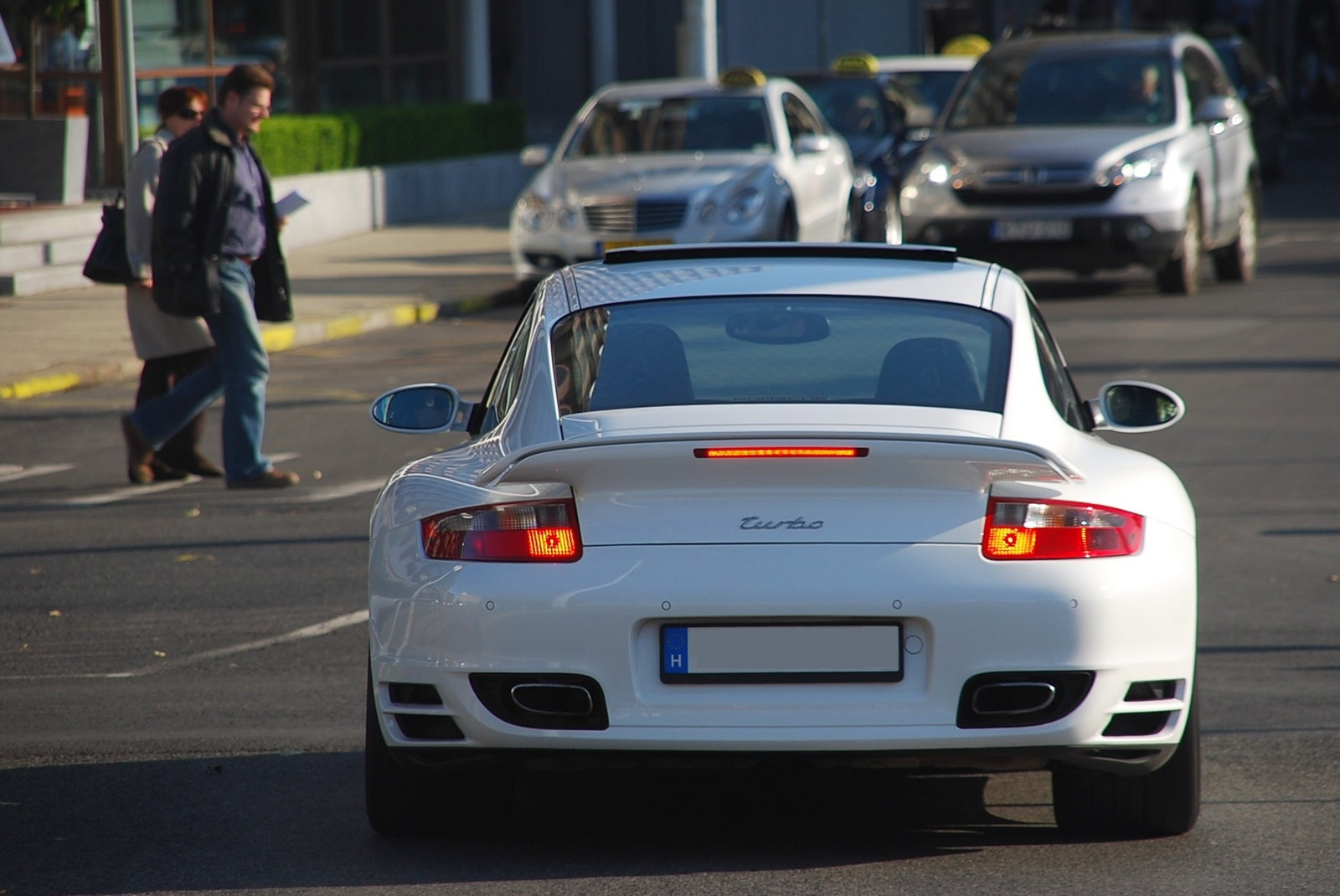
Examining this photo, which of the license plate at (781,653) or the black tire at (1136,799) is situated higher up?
the license plate at (781,653)

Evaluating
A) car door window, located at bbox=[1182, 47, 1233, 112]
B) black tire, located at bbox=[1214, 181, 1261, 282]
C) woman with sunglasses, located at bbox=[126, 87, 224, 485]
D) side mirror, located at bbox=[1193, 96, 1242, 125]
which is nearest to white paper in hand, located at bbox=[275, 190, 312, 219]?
woman with sunglasses, located at bbox=[126, 87, 224, 485]

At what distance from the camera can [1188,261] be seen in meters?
17.7

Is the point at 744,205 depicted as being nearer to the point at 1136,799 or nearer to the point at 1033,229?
the point at 1033,229

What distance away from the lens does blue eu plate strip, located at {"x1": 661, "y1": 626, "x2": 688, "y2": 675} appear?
4.61 metres

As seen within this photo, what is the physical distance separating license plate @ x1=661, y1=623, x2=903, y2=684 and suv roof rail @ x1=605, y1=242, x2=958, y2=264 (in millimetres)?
1628

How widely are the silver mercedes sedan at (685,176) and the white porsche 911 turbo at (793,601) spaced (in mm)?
11626

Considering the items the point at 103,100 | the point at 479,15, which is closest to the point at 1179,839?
the point at 103,100

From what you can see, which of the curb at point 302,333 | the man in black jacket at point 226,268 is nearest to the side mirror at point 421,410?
the man in black jacket at point 226,268

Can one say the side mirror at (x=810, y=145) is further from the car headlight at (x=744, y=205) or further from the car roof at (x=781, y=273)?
the car roof at (x=781, y=273)

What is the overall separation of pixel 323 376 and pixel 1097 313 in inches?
236

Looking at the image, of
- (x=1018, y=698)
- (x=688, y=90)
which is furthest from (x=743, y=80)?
(x=1018, y=698)

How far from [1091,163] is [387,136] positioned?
10.6 metres

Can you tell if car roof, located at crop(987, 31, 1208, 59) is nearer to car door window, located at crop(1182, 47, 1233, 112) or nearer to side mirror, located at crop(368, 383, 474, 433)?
car door window, located at crop(1182, 47, 1233, 112)

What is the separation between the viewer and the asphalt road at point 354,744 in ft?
16.0
